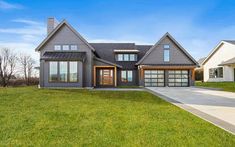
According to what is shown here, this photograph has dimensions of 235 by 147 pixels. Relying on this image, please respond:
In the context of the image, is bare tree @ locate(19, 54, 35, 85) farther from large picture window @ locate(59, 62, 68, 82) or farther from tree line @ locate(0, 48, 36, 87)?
large picture window @ locate(59, 62, 68, 82)

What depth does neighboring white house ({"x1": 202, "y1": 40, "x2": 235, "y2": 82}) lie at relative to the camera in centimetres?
3187

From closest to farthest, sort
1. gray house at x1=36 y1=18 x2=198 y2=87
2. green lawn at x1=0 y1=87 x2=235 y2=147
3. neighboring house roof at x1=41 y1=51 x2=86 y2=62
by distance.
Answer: green lawn at x1=0 y1=87 x2=235 y2=147
neighboring house roof at x1=41 y1=51 x2=86 y2=62
gray house at x1=36 y1=18 x2=198 y2=87

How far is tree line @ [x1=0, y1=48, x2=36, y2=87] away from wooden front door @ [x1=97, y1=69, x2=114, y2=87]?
18560mm

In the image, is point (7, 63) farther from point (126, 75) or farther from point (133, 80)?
point (133, 80)

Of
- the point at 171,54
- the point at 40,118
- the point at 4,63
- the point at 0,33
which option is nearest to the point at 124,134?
the point at 40,118

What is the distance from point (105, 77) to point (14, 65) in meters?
24.7

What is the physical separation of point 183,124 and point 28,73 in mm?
42595

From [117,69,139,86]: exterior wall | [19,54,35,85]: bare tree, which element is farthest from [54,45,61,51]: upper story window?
[19,54,35,85]: bare tree

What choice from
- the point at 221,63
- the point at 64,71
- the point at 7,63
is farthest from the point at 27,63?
the point at 221,63

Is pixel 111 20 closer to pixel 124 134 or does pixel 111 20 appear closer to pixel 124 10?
pixel 124 10

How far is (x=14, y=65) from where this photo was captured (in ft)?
139

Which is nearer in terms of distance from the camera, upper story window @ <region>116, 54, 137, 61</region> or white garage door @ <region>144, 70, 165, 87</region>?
white garage door @ <region>144, 70, 165, 87</region>

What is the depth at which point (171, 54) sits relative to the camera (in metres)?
26.8

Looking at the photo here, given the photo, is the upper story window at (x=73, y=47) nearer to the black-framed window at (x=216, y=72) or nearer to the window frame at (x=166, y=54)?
the window frame at (x=166, y=54)
